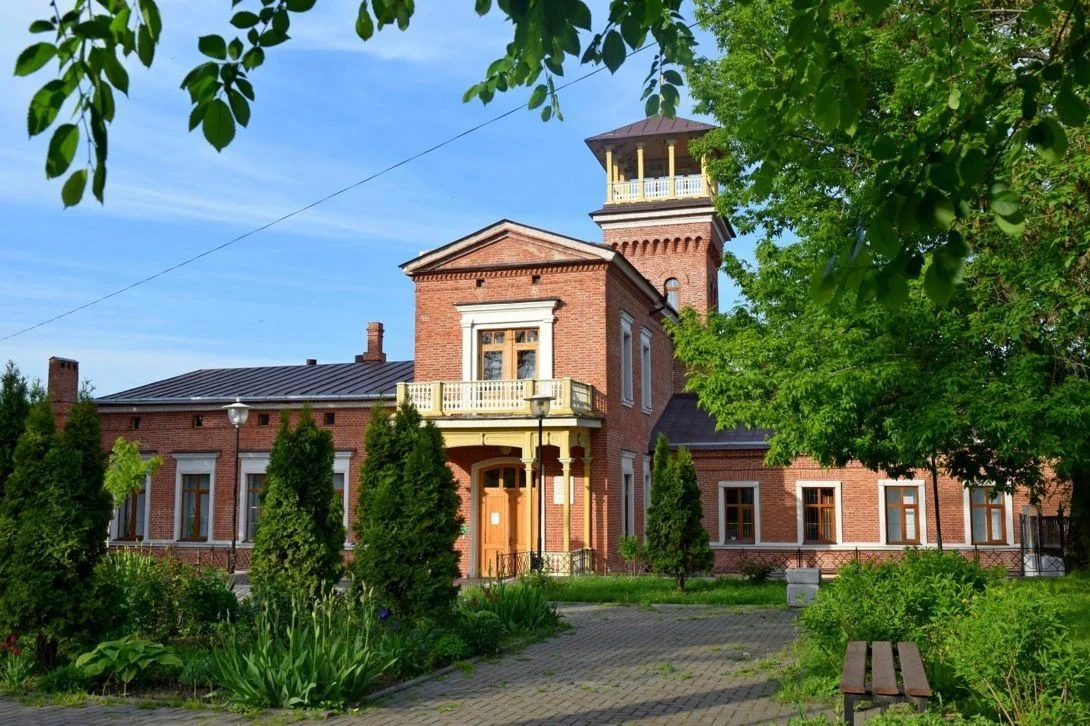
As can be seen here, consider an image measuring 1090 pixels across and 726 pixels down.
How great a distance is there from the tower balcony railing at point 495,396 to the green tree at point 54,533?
39.5ft

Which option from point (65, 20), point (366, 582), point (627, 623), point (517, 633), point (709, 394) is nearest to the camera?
point (65, 20)

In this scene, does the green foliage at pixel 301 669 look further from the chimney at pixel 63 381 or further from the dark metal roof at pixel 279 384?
the chimney at pixel 63 381

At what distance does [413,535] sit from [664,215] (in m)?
23.9

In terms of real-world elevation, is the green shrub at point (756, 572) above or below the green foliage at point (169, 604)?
below

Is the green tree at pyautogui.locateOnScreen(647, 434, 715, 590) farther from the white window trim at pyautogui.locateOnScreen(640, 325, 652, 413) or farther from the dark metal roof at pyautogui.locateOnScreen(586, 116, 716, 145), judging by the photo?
the dark metal roof at pyautogui.locateOnScreen(586, 116, 716, 145)

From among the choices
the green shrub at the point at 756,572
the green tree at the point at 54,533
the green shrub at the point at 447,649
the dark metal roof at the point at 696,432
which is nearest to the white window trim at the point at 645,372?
the dark metal roof at the point at 696,432

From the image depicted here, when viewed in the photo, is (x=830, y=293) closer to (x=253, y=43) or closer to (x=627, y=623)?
(x=253, y=43)

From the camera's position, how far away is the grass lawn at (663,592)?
57.5 feet

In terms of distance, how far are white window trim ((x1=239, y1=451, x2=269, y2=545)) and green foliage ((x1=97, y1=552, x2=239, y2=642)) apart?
14.6 meters

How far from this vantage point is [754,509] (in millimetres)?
26719

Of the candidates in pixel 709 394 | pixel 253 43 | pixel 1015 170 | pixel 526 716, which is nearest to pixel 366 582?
pixel 526 716

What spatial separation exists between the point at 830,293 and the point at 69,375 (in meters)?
29.5

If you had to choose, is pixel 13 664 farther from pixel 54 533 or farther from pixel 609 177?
pixel 609 177

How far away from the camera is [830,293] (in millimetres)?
3613
